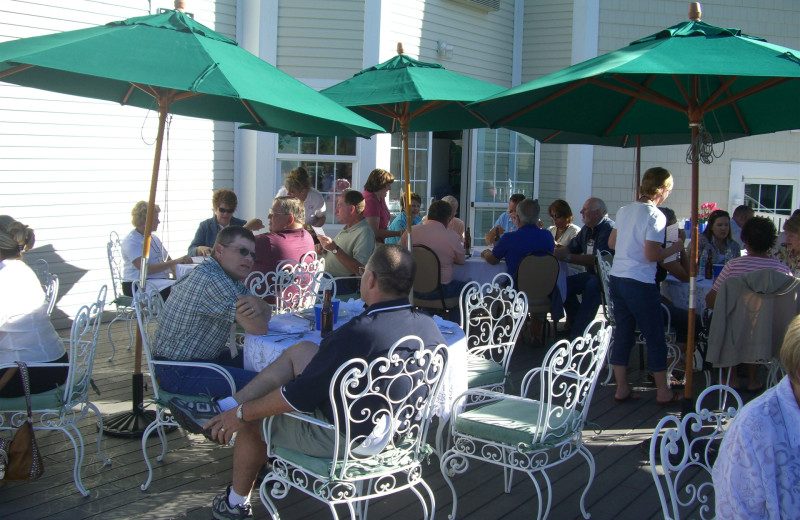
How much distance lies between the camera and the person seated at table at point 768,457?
69.6 inches

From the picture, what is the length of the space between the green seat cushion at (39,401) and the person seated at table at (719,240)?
5447mm

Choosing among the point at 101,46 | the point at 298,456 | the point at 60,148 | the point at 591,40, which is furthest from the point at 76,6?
the point at 591,40

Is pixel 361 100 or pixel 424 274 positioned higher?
pixel 361 100

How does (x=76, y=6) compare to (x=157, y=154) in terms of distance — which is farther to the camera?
(x=76, y=6)

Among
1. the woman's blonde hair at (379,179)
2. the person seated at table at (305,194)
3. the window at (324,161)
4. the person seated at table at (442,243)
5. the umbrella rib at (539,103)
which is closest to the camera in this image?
the umbrella rib at (539,103)

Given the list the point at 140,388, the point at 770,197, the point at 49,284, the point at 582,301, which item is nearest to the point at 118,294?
the point at 49,284

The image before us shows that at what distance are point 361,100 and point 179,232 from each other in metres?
4.06

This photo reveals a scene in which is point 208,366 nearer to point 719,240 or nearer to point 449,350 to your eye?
point 449,350

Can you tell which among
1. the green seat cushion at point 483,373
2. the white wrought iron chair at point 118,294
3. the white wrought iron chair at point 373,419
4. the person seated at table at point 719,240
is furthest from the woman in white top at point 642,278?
the white wrought iron chair at point 118,294

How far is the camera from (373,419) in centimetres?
278

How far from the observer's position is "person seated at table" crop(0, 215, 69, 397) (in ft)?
11.6

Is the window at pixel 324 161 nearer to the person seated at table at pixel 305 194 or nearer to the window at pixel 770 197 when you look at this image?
the person seated at table at pixel 305 194

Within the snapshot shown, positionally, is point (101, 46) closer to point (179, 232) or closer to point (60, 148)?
point (60, 148)

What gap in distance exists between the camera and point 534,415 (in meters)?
3.45
